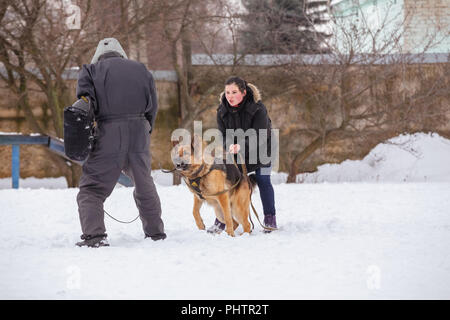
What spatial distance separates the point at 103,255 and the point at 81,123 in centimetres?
→ 114

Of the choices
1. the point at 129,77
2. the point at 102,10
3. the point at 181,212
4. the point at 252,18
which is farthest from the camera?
the point at 252,18

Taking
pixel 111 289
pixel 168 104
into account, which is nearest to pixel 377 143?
pixel 168 104

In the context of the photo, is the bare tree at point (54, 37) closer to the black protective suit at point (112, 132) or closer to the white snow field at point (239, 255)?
the white snow field at point (239, 255)

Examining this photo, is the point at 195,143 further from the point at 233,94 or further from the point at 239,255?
the point at 239,255

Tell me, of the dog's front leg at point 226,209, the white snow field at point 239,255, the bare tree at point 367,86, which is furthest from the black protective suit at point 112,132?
the bare tree at point 367,86

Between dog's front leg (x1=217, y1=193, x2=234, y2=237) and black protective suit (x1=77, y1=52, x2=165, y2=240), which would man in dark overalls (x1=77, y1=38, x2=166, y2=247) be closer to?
black protective suit (x1=77, y1=52, x2=165, y2=240)

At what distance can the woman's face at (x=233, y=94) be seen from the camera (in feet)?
16.3

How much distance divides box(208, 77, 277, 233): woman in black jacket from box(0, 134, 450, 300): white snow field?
48 cm

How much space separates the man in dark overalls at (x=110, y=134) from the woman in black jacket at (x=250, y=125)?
0.90 metres

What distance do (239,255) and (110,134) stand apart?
1576 mm

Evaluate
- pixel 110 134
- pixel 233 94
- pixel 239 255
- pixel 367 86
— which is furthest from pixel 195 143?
pixel 367 86

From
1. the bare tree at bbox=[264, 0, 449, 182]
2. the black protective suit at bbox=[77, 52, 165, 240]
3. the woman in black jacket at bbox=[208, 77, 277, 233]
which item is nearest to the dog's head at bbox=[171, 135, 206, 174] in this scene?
the black protective suit at bbox=[77, 52, 165, 240]
